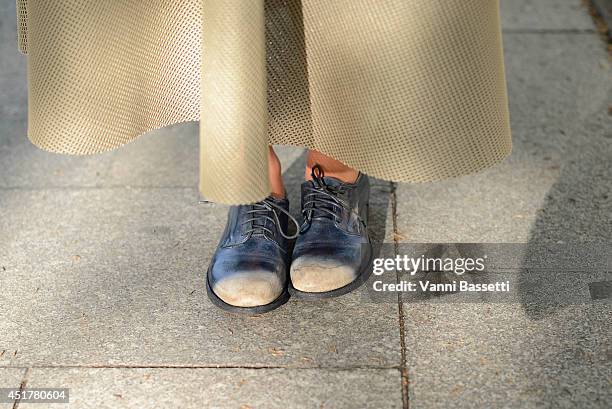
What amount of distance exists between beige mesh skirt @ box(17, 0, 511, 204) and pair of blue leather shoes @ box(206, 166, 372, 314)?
24 cm

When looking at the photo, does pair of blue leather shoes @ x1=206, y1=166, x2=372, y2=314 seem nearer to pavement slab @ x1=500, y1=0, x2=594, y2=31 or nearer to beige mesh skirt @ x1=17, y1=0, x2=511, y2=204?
beige mesh skirt @ x1=17, y1=0, x2=511, y2=204

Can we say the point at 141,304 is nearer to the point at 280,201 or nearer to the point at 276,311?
the point at 276,311

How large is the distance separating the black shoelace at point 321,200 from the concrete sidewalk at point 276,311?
0.21 m

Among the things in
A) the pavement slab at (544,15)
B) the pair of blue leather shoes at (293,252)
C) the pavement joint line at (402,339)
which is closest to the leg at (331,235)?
the pair of blue leather shoes at (293,252)

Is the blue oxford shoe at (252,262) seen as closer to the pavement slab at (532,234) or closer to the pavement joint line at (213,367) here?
the pavement joint line at (213,367)

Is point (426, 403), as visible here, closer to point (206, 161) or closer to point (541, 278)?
point (541, 278)

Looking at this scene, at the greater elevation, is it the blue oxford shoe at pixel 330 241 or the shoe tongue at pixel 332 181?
the shoe tongue at pixel 332 181

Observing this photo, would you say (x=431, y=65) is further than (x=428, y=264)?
No

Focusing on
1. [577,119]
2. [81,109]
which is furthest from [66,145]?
[577,119]

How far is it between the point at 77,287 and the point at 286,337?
586 millimetres

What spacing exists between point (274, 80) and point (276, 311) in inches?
22.1

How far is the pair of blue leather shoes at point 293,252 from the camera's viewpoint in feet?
6.23

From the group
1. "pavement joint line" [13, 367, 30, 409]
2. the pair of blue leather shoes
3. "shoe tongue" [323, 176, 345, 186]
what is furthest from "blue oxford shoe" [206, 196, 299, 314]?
"pavement joint line" [13, 367, 30, 409]

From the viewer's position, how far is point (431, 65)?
5.15 ft
